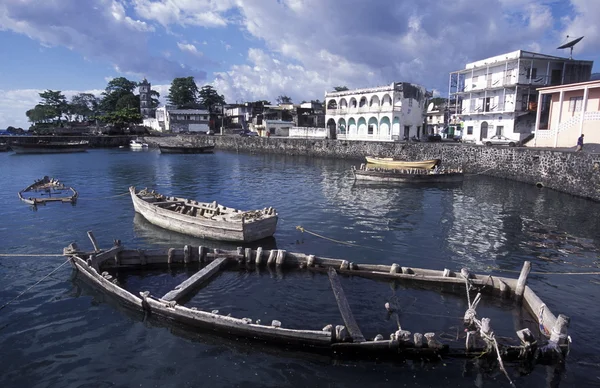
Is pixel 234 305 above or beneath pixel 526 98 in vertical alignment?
beneath

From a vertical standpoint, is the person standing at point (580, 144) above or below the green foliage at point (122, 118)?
below

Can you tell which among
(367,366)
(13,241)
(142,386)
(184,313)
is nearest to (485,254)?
(367,366)

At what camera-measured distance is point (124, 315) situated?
12047 mm

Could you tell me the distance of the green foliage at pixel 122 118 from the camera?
10259 centimetres

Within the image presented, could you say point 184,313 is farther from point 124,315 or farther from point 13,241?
point 13,241

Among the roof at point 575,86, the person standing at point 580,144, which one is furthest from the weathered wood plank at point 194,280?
the roof at point 575,86

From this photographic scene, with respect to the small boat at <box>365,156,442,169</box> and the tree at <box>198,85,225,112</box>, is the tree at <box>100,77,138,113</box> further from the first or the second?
the small boat at <box>365,156,442,169</box>

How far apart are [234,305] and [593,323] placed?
37.6ft

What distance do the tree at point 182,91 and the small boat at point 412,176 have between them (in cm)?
9197

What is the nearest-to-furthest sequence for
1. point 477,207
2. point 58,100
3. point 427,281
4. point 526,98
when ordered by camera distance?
point 427,281 → point 477,207 → point 526,98 → point 58,100

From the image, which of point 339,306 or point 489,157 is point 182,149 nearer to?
point 489,157

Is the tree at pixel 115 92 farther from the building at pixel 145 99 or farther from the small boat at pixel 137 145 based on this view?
the small boat at pixel 137 145

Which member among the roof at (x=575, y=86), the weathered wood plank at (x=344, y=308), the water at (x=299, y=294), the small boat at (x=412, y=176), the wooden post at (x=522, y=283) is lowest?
the water at (x=299, y=294)

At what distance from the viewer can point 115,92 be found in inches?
4843
